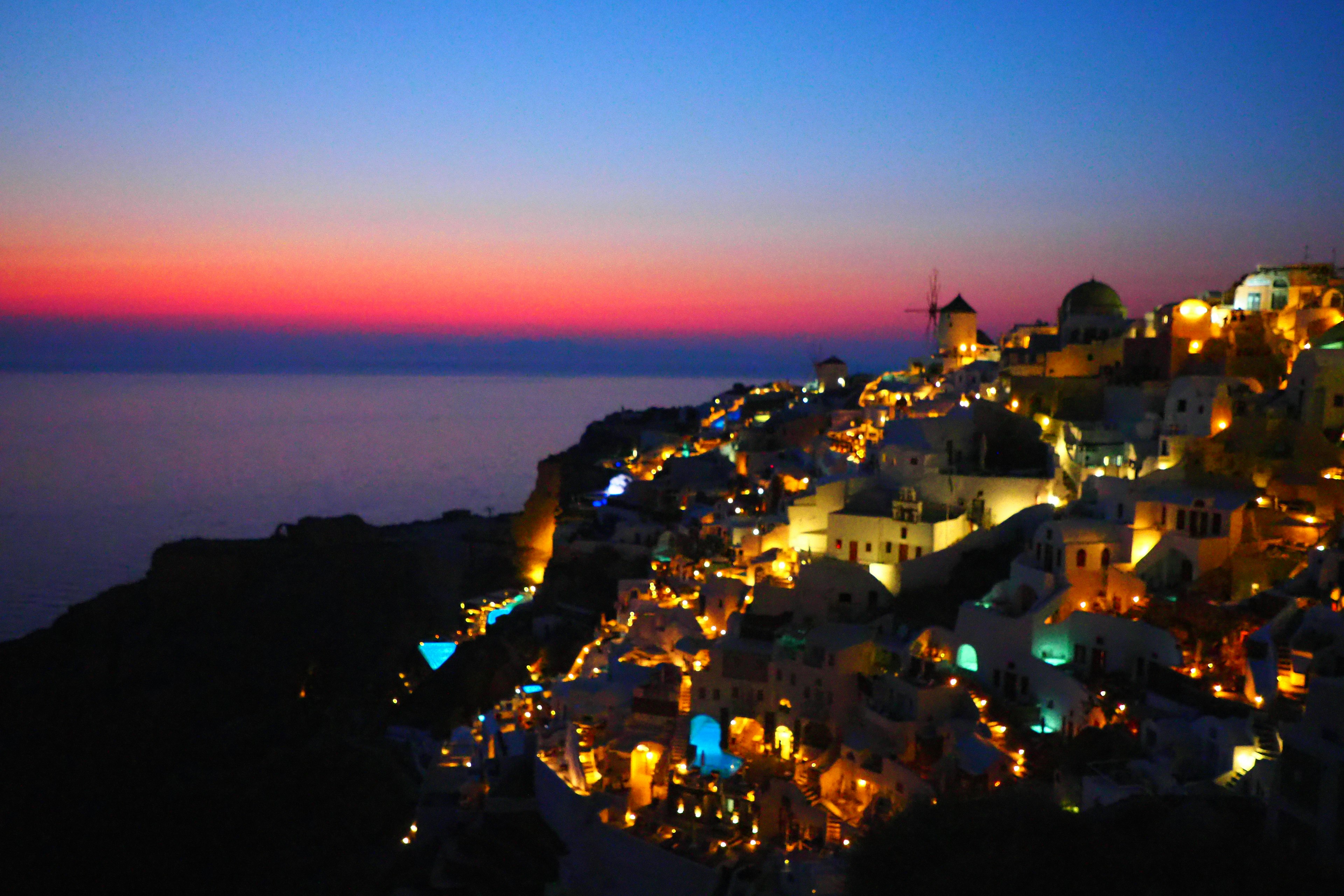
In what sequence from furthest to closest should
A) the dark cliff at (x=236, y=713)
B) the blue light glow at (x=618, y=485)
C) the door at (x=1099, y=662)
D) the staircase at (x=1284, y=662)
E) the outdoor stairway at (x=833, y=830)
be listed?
the blue light glow at (x=618, y=485)
the dark cliff at (x=236, y=713)
the door at (x=1099, y=662)
the outdoor stairway at (x=833, y=830)
the staircase at (x=1284, y=662)

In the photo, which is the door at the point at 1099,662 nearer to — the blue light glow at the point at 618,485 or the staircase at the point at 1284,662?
the staircase at the point at 1284,662

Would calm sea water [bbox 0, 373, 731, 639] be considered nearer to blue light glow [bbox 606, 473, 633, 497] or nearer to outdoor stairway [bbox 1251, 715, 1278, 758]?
blue light glow [bbox 606, 473, 633, 497]

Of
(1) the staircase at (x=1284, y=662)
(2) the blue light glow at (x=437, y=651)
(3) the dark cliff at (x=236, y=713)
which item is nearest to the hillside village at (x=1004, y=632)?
(1) the staircase at (x=1284, y=662)

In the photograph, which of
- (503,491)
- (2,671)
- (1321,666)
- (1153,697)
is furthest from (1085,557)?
(503,491)

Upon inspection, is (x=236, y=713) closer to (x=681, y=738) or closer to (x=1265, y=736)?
(x=681, y=738)

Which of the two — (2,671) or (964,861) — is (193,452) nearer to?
(2,671)
